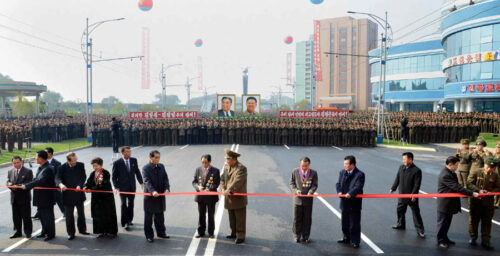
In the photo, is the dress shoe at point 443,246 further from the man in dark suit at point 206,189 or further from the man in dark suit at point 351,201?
the man in dark suit at point 206,189

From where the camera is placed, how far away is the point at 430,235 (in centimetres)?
719

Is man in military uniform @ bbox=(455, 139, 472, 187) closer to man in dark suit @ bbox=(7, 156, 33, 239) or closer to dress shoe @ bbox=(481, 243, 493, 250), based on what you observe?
dress shoe @ bbox=(481, 243, 493, 250)

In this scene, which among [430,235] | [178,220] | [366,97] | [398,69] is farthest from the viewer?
[366,97]

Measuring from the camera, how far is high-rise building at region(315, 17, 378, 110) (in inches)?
4461

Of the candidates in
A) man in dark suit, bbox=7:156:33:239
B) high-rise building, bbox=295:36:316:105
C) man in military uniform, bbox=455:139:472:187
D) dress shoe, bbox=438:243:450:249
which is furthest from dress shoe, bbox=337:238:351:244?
high-rise building, bbox=295:36:316:105

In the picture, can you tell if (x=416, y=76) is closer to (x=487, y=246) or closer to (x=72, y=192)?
(x=487, y=246)

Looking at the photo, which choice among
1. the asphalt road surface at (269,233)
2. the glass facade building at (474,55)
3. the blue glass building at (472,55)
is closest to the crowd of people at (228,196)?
the asphalt road surface at (269,233)

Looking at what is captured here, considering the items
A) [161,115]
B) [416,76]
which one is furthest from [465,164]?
[416,76]

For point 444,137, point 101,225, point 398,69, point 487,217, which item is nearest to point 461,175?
point 487,217

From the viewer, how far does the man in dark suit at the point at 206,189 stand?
22.9ft

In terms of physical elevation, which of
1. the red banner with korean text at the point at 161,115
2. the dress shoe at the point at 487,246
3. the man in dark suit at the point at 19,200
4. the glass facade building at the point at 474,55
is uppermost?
the glass facade building at the point at 474,55

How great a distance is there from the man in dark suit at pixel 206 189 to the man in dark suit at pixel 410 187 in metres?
3.70

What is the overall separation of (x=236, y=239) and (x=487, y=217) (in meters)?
4.83

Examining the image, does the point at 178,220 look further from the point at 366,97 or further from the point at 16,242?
the point at 366,97
